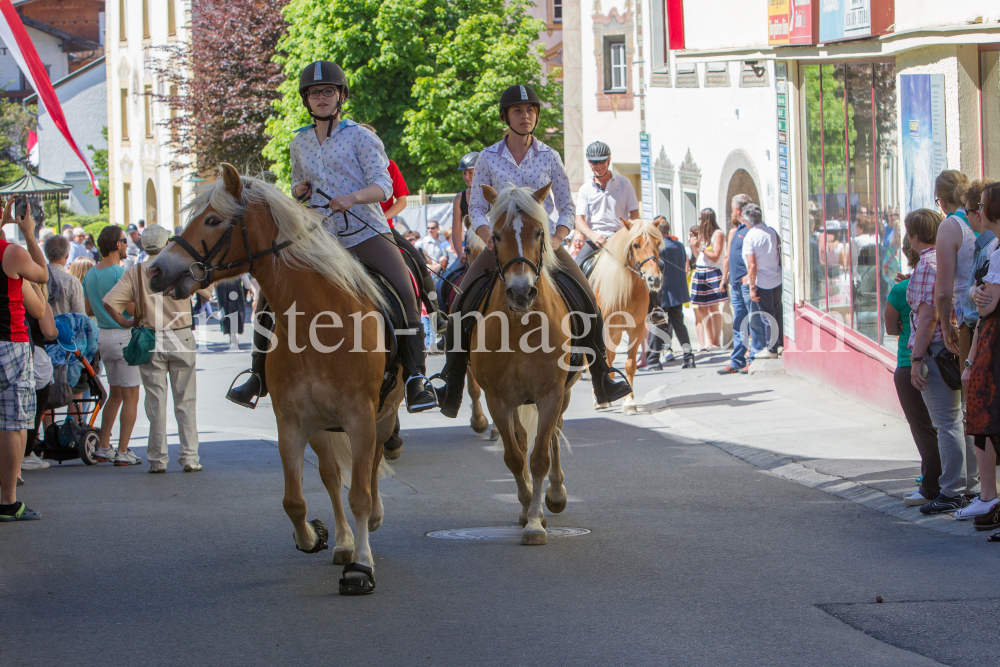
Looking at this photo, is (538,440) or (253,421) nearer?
(538,440)

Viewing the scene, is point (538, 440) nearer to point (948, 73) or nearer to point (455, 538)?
point (455, 538)

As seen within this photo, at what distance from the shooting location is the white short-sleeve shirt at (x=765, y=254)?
610 inches

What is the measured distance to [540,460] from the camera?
7.42 meters

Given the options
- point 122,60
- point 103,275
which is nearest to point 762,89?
point 103,275

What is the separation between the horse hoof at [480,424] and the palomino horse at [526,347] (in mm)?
4198

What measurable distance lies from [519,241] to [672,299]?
1082cm

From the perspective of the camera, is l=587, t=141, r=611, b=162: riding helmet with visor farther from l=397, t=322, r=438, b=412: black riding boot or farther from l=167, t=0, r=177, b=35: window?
l=167, t=0, r=177, b=35: window

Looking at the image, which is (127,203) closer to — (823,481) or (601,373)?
(601,373)

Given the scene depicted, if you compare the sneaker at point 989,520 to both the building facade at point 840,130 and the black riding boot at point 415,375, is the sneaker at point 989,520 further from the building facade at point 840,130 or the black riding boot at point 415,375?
the building facade at point 840,130

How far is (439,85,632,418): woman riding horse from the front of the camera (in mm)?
8086

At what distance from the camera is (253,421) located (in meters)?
13.9

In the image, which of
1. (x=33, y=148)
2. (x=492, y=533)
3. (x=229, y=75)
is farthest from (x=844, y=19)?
(x=33, y=148)

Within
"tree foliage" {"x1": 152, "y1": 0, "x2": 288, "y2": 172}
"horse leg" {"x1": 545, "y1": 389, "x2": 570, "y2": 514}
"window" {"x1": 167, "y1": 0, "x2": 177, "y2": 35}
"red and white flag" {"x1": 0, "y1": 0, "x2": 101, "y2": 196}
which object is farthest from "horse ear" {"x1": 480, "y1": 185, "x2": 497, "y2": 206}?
"window" {"x1": 167, "y1": 0, "x2": 177, "y2": 35}

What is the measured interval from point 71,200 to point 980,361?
220ft
